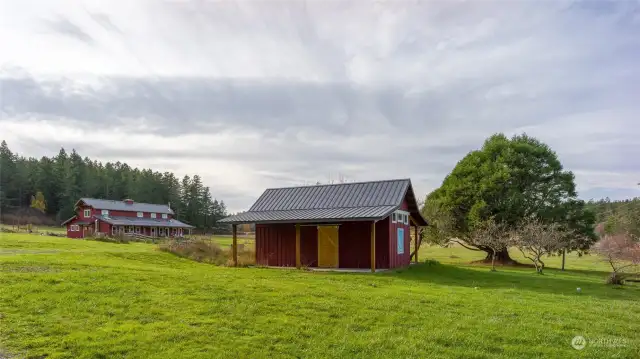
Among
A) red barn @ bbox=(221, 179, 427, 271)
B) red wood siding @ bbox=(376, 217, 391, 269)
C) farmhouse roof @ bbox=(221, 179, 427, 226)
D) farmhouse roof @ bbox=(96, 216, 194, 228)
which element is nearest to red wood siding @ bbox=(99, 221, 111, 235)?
farmhouse roof @ bbox=(96, 216, 194, 228)

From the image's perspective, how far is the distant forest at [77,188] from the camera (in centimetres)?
6688

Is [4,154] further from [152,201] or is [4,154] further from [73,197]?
[152,201]

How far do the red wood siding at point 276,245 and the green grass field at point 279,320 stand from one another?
27.9 ft

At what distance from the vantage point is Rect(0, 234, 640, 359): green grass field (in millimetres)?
6902

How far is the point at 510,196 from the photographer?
2814 centimetres

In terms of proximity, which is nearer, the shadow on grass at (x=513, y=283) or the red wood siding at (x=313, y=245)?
the shadow on grass at (x=513, y=283)

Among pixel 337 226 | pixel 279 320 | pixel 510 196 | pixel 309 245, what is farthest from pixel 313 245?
pixel 510 196

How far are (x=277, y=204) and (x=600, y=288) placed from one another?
14.9 m

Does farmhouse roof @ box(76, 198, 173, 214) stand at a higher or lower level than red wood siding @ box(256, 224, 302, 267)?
higher

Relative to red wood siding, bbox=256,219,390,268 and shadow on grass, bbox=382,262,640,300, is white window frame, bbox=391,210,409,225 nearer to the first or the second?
red wood siding, bbox=256,219,390,268

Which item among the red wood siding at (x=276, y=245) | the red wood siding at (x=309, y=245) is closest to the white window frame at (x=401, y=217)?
the red wood siding at (x=309, y=245)

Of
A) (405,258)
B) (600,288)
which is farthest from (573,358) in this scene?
(405,258)

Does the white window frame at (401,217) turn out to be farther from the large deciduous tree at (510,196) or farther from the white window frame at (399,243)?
the large deciduous tree at (510,196)

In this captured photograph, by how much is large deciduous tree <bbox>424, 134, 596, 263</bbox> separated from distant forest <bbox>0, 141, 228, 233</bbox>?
1691 inches
